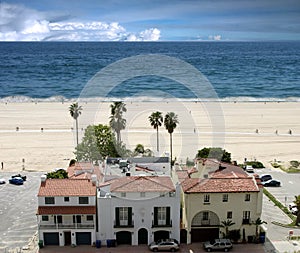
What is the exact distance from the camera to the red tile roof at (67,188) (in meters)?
35.2

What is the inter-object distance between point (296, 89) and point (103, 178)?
113 metres

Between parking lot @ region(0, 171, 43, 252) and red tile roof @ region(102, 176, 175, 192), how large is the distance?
9.21m

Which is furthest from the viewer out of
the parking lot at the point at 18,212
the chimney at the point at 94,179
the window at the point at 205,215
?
the parking lot at the point at 18,212

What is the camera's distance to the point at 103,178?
1487 inches

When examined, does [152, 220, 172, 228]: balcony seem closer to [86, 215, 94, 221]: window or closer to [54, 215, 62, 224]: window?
[86, 215, 94, 221]: window

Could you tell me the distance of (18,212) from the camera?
43.0m

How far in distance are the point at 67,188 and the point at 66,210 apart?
5.81 ft

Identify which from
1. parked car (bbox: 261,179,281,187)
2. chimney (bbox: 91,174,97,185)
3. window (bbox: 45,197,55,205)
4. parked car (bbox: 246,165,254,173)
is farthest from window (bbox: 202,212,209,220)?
parked car (bbox: 246,165,254,173)

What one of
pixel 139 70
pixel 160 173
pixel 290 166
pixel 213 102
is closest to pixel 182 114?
pixel 213 102

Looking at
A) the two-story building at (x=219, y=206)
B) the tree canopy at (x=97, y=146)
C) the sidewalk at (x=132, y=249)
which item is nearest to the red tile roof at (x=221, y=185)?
the two-story building at (x=219, y=206)

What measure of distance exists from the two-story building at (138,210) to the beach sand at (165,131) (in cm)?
2374

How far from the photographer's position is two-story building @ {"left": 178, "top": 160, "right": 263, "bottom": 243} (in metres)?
35.7

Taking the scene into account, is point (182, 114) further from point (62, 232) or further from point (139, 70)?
point (139, 70)

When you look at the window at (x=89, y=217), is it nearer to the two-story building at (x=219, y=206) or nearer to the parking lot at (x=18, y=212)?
the parking lot at (x=18, y=212)
